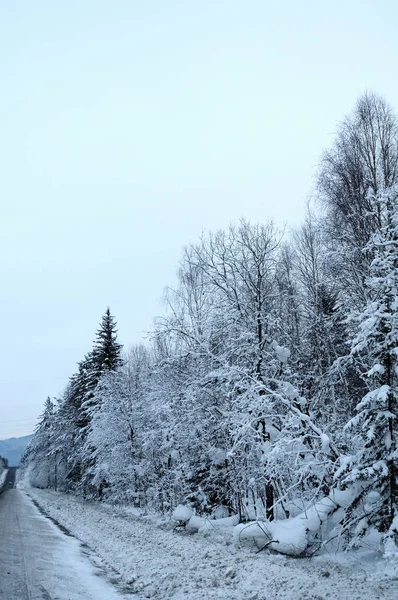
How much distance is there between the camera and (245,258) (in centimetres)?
1573

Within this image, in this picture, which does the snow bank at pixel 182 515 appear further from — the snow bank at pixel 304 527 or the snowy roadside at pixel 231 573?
the snow bank at pixel 304 527

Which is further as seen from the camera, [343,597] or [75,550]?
[75,550]

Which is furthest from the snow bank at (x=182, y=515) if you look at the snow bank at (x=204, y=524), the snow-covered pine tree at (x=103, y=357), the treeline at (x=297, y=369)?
the snow-covered pine tree at (x=103, y=357)

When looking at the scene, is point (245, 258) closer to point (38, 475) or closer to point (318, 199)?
point (318, 199)

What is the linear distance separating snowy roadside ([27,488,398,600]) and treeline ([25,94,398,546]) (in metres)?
0.87

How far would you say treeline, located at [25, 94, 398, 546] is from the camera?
858 centimetres

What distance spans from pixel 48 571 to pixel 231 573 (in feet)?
13.4

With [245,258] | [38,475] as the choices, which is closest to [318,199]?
[245,258]

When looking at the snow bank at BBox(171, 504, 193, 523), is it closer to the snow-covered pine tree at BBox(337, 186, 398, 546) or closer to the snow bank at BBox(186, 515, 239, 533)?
the snow bank at BBox(186, 515, 239, 533)

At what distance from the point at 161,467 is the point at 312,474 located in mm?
17040

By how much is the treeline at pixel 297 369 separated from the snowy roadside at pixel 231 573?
0.87 m

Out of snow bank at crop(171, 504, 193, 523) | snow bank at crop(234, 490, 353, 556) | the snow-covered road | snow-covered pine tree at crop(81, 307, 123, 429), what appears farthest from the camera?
snow-covered pine tree at crop(81, 307, 123, 429)

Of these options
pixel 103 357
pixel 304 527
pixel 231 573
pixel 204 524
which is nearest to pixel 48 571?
pixel 231 573

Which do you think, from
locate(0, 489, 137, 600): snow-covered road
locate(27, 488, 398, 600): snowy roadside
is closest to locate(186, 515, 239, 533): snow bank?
locate(27, 488, 398, 600): snowy roadside
